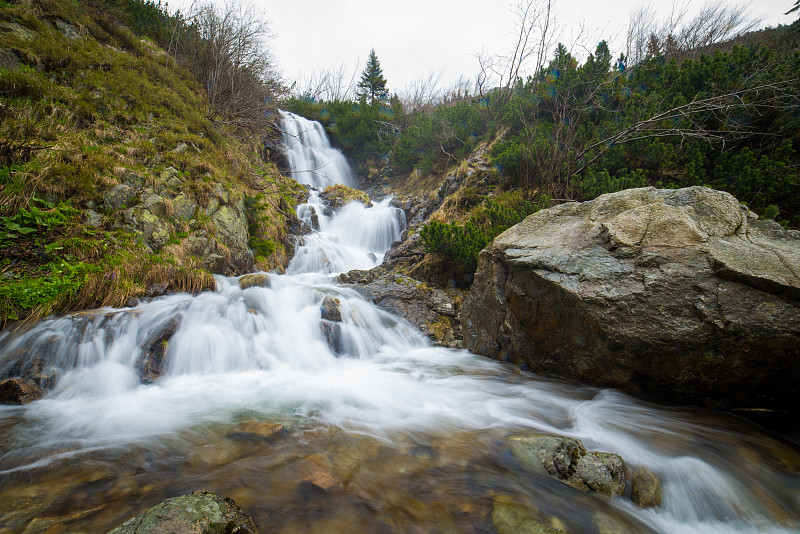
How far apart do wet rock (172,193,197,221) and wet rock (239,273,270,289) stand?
5.63 ft

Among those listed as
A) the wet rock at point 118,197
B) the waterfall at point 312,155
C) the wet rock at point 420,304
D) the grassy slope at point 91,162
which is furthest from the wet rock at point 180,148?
the waterfall at point 312,155

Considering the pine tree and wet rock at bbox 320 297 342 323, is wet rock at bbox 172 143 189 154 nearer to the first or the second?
wet rock at bbox 320 297 342 323

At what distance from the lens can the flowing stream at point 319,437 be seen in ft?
6.31

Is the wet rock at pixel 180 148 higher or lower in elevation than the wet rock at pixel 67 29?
lower

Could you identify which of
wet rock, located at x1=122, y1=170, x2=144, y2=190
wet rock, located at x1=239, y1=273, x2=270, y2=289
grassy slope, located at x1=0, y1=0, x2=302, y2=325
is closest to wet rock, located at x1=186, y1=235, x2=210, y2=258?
grassy slope, located at x1=0, y1=0, x2=302, y2=325

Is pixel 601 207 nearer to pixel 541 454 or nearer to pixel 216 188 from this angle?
pixel 541 454

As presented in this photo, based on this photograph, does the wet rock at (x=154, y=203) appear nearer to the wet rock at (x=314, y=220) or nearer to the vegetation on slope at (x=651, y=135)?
the vegetation on slope at (x=651, y=135)

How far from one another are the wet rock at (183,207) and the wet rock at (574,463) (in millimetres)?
6986

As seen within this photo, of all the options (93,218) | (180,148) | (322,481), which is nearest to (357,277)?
(93,218)

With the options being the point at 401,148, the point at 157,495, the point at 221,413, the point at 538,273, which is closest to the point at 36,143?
the point at 221,413

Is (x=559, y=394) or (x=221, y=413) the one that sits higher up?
(x=559, y=394)

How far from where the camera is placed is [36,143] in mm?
4793

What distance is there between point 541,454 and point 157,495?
2733mm

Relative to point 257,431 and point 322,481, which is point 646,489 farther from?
point 257,431
